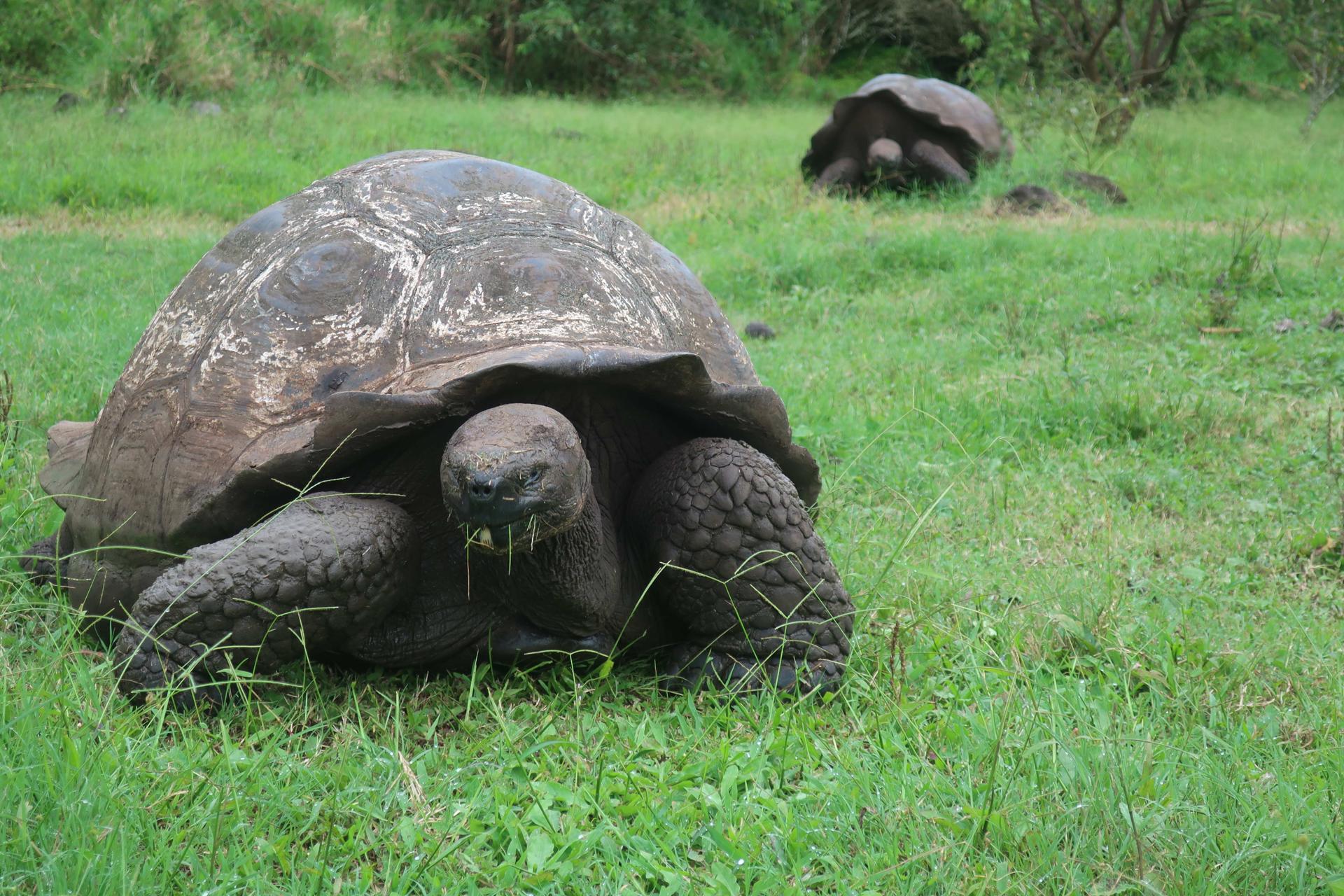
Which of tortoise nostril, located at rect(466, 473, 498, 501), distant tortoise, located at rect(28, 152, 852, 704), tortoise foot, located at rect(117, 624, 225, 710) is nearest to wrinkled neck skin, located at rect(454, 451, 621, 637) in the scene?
distant tortoise, located at rect(28, 152, 852, 704)

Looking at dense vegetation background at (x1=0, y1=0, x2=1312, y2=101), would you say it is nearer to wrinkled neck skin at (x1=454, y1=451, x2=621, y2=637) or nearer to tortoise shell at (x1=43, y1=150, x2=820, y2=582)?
tortoise shell at (x1=43, y1=150, x2=820, y2=582)

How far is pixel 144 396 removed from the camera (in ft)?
8.49

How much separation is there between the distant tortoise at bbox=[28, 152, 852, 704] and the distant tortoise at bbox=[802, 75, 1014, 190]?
642 centimetres

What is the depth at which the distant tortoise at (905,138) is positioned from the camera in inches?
341

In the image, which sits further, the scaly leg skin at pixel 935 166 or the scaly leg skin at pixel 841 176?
the scaly leg skin at pixel 841 176

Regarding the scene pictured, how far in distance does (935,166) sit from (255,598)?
291 inches

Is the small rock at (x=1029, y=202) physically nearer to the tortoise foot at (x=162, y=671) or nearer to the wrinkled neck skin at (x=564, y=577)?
the wrinkled neck skin at (x=564, y=577)

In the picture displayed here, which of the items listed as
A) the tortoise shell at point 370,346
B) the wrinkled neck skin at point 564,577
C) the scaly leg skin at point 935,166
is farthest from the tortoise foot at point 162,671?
the scaly leg skin at point 935,166

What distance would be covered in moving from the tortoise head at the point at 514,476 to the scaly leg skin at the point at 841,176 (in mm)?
6857

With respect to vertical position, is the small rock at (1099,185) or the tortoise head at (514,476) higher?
the tortoise head at (514,476)

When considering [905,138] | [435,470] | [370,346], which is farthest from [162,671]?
[905,138]

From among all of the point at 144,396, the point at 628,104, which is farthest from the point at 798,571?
the point at 628,104

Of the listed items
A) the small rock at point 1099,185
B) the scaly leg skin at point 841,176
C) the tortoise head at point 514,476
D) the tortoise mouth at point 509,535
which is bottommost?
the scaly leg skin at point 841,176

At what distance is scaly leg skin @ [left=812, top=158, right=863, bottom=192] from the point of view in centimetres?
868
